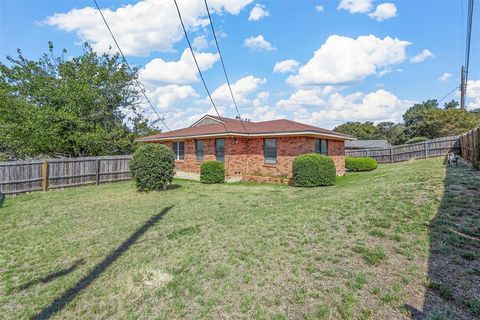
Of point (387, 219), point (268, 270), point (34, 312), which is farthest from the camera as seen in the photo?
point (387, 219)

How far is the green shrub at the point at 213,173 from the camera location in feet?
46.5

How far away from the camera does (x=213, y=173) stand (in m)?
14.2

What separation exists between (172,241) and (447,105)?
80.2 m

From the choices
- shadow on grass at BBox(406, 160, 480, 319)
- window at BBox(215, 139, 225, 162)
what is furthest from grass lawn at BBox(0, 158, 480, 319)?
window at BBox(215, 139, 225, 162)

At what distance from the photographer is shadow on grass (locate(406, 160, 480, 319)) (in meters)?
2.80

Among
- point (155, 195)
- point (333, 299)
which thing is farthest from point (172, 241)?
point (155, 195)

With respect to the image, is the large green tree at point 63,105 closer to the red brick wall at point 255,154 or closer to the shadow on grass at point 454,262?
the red brick wall at point 255,154

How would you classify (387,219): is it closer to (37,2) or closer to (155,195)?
(155,195)

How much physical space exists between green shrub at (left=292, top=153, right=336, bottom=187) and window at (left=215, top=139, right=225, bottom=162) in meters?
4.88

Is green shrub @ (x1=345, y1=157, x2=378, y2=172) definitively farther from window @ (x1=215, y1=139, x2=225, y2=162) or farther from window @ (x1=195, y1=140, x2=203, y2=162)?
window @ (x1=195, y1=140, x2=203, y2=162)

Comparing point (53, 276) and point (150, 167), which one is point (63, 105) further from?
point (53, 276)

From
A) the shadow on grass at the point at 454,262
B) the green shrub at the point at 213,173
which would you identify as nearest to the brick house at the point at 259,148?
the green shrub at the point at 213,173

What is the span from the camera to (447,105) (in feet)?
216

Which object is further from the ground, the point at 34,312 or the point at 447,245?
the point at 447,245
